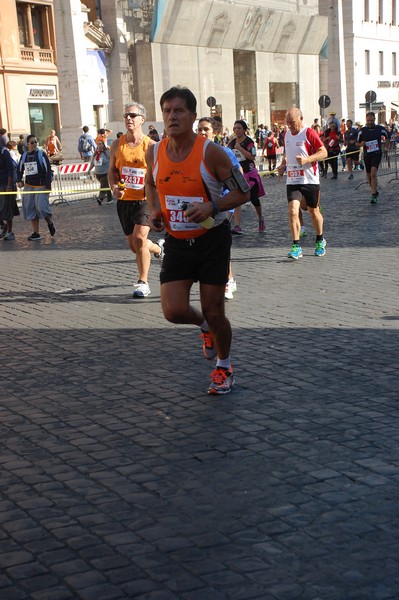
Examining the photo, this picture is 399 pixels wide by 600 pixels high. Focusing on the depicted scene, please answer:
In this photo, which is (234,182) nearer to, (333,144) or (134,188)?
(134,188)

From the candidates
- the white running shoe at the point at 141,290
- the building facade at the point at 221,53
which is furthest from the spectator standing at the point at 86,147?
the white running shoe at the point at 141,290

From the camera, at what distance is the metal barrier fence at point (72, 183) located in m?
27.0

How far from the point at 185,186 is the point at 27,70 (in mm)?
40694

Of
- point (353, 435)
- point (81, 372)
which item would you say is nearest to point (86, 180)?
point (81, 372)

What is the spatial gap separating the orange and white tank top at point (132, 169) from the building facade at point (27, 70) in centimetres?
3377

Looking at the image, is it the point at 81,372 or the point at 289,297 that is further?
the point at 289,297

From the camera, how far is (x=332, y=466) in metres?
4.64

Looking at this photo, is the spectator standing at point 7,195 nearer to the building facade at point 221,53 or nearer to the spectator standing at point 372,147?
the spectator standing at point 372,147

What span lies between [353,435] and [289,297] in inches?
174

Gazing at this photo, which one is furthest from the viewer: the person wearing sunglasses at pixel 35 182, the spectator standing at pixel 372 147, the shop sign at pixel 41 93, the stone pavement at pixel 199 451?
the shop sign at pixel 41 93

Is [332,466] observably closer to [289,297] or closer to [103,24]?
[289,297]

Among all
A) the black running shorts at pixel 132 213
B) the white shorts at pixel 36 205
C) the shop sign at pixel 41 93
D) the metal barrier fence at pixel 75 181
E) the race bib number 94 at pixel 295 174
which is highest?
the shop sign at pixel 41 93

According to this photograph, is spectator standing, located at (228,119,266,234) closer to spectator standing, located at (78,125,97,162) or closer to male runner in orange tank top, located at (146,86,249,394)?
male runner in orange tank top, located at (146,86,249,394)

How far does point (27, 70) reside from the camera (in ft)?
147
